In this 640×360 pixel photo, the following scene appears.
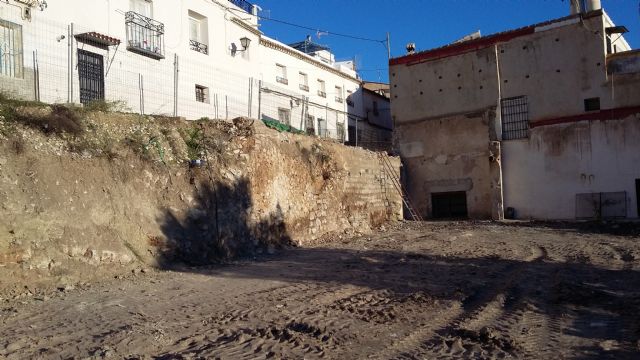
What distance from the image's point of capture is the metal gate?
15.6 metres

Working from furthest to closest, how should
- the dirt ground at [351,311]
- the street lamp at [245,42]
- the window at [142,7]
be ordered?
the street lamp at [245,42] → the window at [142,7] → the dirt ground at [351,311]

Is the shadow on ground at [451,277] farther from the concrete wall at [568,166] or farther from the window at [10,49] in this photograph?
the concrete wall at [568,166]

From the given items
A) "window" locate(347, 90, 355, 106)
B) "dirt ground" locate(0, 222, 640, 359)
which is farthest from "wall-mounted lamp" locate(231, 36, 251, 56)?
"dirt ground" locate(0, 222, 640, 359)

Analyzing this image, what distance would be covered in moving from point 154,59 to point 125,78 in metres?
1.59

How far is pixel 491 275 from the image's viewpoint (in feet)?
28.8

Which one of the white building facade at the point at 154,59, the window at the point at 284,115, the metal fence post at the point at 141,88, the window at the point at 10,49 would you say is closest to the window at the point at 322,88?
the white building facade at the point at 154,59

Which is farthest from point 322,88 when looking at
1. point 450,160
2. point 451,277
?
point 451,277

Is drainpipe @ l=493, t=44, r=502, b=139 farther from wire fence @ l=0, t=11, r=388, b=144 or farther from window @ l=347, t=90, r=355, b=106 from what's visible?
window @ l=347, t=90, r=355, b=106

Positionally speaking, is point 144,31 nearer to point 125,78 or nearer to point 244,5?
point 125,78

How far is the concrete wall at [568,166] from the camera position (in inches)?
739

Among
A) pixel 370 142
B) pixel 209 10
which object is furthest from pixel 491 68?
pixel 209 10

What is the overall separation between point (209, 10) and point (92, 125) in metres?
12.7

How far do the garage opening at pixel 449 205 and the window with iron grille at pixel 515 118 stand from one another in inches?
132

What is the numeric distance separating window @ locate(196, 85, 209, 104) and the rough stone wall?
5.42 m
